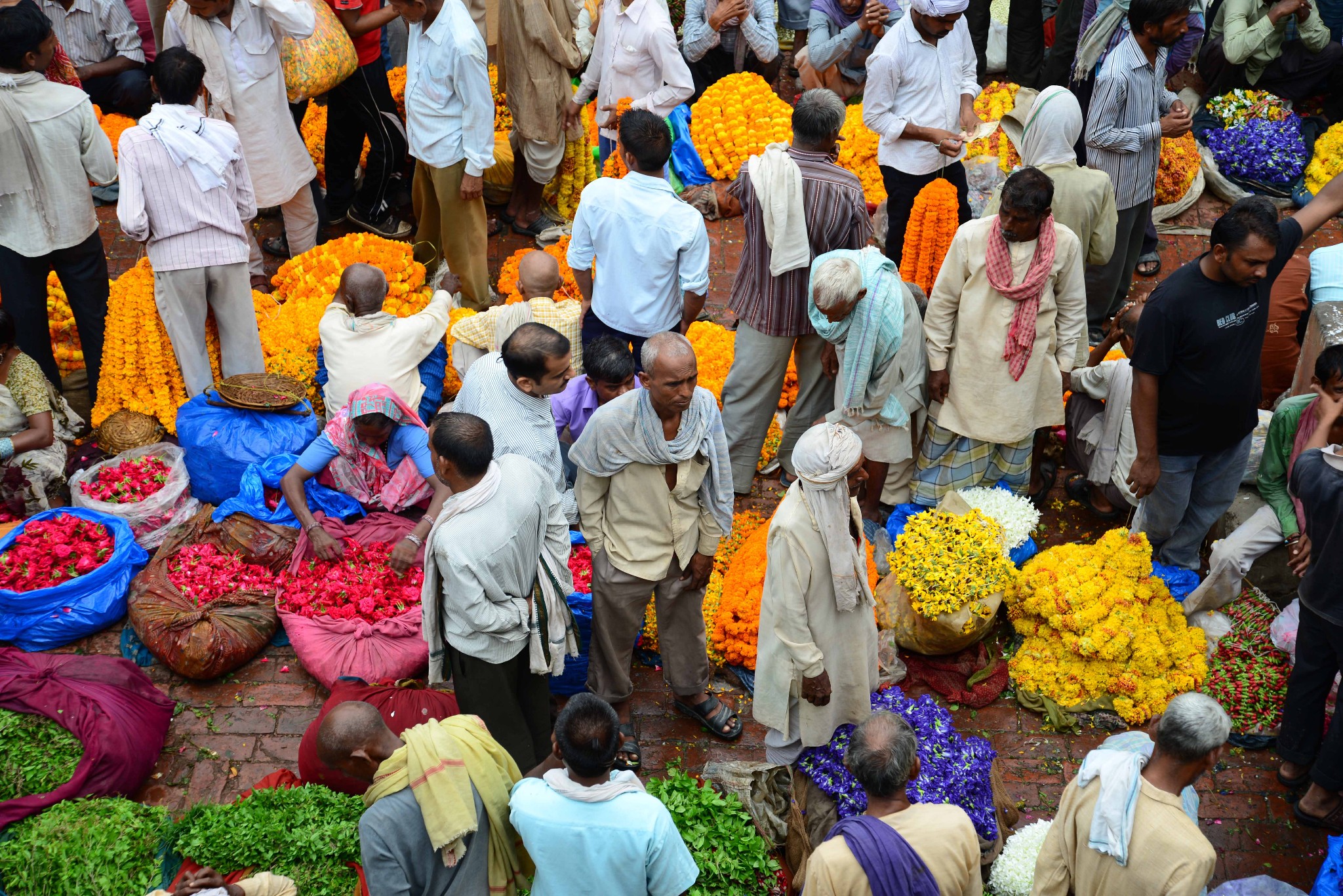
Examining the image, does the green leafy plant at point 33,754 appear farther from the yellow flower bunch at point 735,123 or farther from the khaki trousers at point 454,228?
the yellow flower bunch at point 735,123

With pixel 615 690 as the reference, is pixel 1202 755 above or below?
above

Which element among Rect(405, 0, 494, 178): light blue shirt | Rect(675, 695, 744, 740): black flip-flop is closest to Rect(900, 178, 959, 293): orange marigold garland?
Rect(405, 0, 494, 178): light blue shirt

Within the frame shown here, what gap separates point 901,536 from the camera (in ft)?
19.2

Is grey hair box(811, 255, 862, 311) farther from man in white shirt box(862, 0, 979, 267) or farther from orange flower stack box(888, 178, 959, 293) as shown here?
man in white shirt box(862, 0, 979, 267)

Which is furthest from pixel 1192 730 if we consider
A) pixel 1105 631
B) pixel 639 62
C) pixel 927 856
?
pixel 639 62

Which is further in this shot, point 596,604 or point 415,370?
point 415,370

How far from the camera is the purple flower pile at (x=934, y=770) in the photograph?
4.57 m

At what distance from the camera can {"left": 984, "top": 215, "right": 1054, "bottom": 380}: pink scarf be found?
580 cm

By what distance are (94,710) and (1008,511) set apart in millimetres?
4390

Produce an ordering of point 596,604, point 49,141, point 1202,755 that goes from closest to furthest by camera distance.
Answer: point 1202,755 → point 596,604 → point 49,141

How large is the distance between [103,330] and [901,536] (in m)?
4.86

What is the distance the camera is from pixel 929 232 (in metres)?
→ 7.43

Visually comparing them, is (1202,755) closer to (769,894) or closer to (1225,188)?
(769,894)

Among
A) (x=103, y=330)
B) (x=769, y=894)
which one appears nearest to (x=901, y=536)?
(x=769, y=894)
